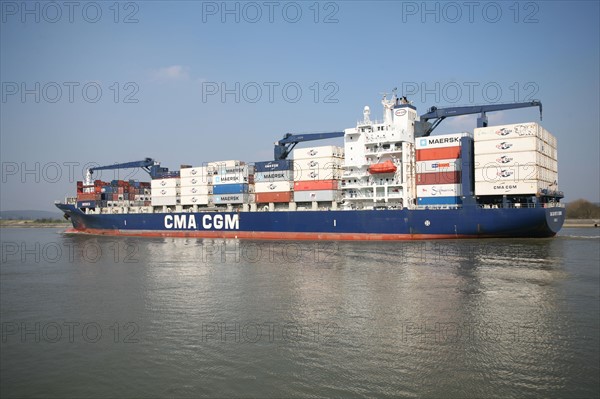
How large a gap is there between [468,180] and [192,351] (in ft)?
99.6

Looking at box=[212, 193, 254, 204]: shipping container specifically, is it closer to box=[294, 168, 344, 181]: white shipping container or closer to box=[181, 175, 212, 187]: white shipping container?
box=[181, 175, 212, 187]: white shipping container

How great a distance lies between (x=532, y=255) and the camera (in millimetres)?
27500

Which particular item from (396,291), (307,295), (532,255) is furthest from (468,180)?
(307,295)

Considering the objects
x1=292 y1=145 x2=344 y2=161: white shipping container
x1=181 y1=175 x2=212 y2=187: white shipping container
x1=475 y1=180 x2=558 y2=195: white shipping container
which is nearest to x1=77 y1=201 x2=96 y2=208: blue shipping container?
x1=181 y1=175 x2=212 y2=187: white shipping container

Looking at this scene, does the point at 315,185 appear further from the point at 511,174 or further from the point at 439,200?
the point at 511,174

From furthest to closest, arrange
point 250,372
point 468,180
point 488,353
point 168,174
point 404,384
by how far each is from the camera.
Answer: point 168,174 → point 468,180 → point 488,353 → point 250,372 → point 404,384

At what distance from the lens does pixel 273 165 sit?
1917 inches

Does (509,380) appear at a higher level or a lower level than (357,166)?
lower

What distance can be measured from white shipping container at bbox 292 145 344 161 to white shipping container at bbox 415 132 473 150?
920 centimetres

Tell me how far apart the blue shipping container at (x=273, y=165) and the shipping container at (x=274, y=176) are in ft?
1.25

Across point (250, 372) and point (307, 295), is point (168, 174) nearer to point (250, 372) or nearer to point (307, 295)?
point (307, 295)

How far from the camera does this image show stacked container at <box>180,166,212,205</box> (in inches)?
2124

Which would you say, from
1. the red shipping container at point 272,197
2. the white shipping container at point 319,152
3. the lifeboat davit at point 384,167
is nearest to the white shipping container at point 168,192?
the red shipping container at point 272,197

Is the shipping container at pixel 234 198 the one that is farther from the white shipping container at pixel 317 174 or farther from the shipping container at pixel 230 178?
the white shipping container at pixel 317 174
